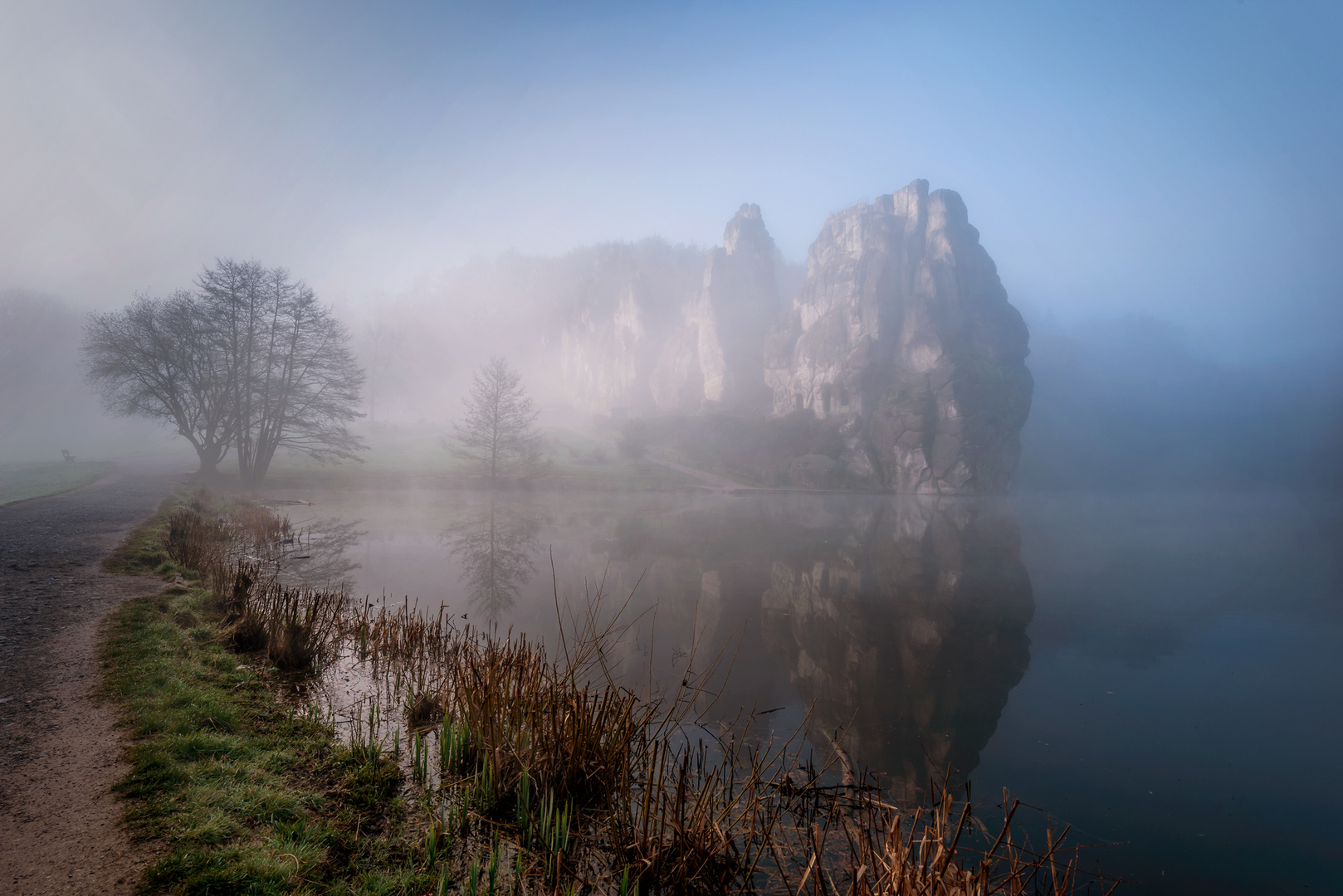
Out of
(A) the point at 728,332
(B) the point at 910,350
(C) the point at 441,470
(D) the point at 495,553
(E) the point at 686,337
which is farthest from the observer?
(E) the point at 686,337

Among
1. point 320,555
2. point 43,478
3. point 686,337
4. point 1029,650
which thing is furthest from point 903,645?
point 686,337

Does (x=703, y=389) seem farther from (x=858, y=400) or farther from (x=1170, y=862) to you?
(x=1170, y=862)

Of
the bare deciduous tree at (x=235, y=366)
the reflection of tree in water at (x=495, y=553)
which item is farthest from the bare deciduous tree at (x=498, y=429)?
the reflection of tree in water at (x=495, y=553)

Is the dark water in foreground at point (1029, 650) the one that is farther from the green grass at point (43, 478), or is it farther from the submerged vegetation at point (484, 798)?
the green grass at point (43, 478)

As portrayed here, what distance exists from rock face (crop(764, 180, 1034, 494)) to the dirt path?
63915 millimetres

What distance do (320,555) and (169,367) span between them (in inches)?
828

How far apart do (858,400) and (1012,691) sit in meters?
67.0

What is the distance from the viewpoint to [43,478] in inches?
964

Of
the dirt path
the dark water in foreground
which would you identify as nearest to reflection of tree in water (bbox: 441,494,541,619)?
the dark water in foreground

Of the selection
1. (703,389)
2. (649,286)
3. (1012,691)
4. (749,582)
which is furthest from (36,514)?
(649,286)

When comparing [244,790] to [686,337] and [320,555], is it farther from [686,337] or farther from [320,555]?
[686,337]

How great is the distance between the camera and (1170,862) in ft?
14.4

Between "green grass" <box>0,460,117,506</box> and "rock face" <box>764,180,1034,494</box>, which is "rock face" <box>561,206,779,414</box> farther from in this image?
"green grass" <box>0,460,117,506</box>

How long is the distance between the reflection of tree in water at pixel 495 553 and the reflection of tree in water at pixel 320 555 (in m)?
2.77
